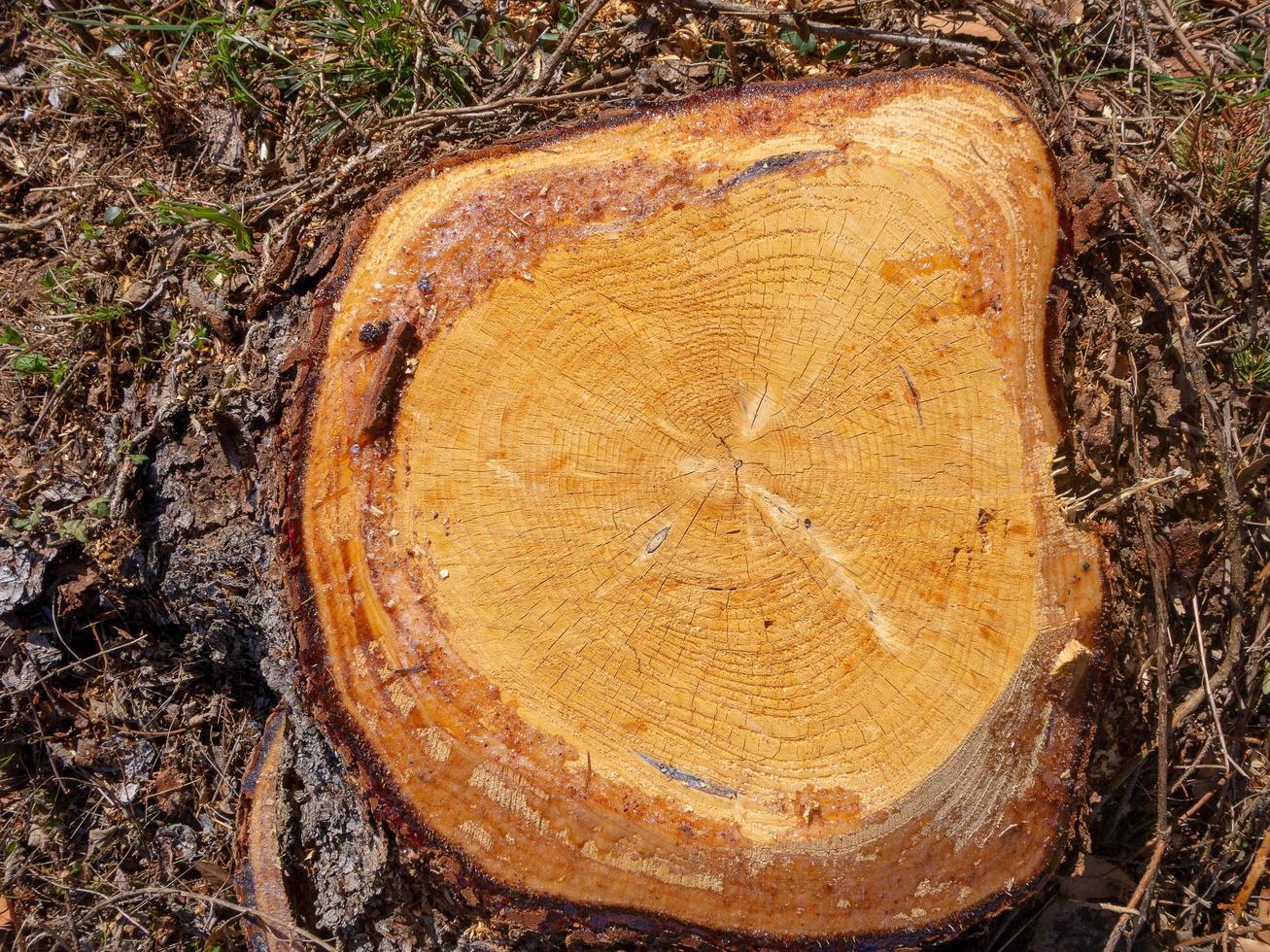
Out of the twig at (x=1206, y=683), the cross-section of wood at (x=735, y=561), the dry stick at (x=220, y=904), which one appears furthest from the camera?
the twig at (x=1206, y=683)

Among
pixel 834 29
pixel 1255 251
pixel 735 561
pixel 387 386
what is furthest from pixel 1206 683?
pixel 387 386

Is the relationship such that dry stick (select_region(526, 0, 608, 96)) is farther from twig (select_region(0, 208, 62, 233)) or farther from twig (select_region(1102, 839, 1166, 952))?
twig (select_region(1102, 839, 1166, 952))

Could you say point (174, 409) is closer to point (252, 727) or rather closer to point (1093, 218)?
point (252, 727)

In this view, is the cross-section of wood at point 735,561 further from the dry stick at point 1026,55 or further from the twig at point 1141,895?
the twig at point 1141,895

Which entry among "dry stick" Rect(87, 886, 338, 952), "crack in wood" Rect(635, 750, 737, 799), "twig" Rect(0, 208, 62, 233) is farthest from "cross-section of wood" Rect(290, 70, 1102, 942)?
"twig" Rect(0, 208, 62, 233)

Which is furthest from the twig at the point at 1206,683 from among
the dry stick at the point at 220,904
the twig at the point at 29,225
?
the twig at the point at 29,225
